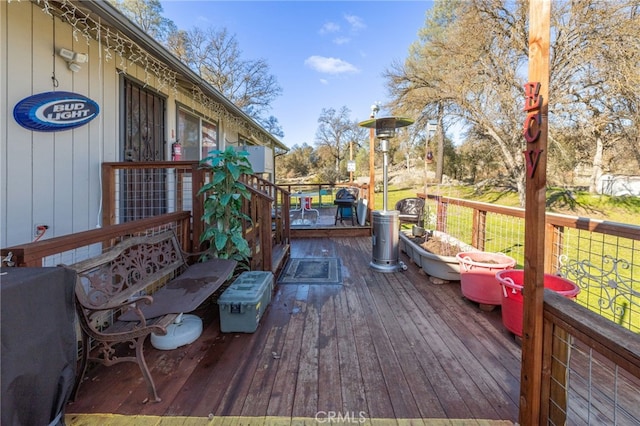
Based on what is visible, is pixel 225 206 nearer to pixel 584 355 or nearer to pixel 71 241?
pixel 71 241

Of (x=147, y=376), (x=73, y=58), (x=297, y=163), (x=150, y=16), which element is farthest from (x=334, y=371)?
(x=297, y=163)

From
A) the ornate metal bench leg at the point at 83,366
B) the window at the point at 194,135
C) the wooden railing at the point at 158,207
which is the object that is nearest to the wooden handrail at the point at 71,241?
the wooden railing at the point at 158,207

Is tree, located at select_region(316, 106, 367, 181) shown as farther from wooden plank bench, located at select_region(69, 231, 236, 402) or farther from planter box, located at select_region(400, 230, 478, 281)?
wooden plank bench, located at select_region(69, 231, 236, 402)

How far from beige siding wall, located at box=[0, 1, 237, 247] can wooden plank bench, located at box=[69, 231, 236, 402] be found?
0.73m

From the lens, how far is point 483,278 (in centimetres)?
276

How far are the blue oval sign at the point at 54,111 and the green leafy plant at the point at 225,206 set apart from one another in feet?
3.43

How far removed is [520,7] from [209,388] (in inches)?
552

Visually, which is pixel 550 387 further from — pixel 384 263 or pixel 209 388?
pixel 384 263

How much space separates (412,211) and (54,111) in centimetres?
542

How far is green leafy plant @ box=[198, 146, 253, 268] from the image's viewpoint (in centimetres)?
285

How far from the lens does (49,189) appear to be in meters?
2.53

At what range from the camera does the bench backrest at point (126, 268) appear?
5.66 feet

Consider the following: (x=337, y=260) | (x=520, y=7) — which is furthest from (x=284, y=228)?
(x=520, y=7)

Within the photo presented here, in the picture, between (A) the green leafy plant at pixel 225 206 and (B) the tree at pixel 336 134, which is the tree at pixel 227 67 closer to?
(B) the tree at pixel 336 134
